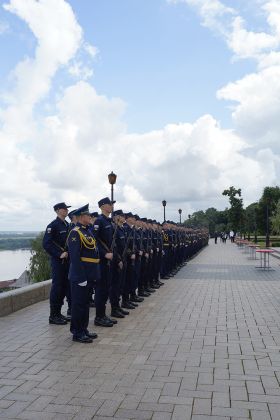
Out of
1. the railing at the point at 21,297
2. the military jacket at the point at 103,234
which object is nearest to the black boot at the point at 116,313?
the military jacket at the point at 103,234

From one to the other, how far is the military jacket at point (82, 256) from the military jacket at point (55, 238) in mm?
1149

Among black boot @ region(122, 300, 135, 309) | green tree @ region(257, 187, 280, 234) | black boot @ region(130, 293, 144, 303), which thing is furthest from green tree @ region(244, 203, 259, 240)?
black boot @ region(122, 300, 135, 309)

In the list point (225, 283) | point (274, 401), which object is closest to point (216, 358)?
point (274, 401)

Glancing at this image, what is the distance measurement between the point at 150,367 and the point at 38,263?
4266 cm

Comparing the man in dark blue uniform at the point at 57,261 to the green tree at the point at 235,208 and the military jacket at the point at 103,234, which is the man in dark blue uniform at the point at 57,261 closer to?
the military jacket at the point at 103,234

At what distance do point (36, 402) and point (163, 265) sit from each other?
10.4 meters

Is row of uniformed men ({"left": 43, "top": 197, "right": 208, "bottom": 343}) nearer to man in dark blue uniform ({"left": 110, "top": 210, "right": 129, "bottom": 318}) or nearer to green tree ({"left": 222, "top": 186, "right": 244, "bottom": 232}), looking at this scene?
man in dark blue uniform ({"left": 110, "top": 210, "right": 129, "bottom": 318})

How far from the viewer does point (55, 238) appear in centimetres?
753

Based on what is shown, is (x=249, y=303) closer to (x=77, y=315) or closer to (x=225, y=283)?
(x=225, y=283)

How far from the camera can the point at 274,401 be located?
4.01m

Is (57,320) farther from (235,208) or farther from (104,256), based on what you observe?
(235,208)

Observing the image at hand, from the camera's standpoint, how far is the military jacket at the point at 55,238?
24.4 ft

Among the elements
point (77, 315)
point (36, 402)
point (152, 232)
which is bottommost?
point (36, 402)

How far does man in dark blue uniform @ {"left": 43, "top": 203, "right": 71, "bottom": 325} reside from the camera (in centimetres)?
744
